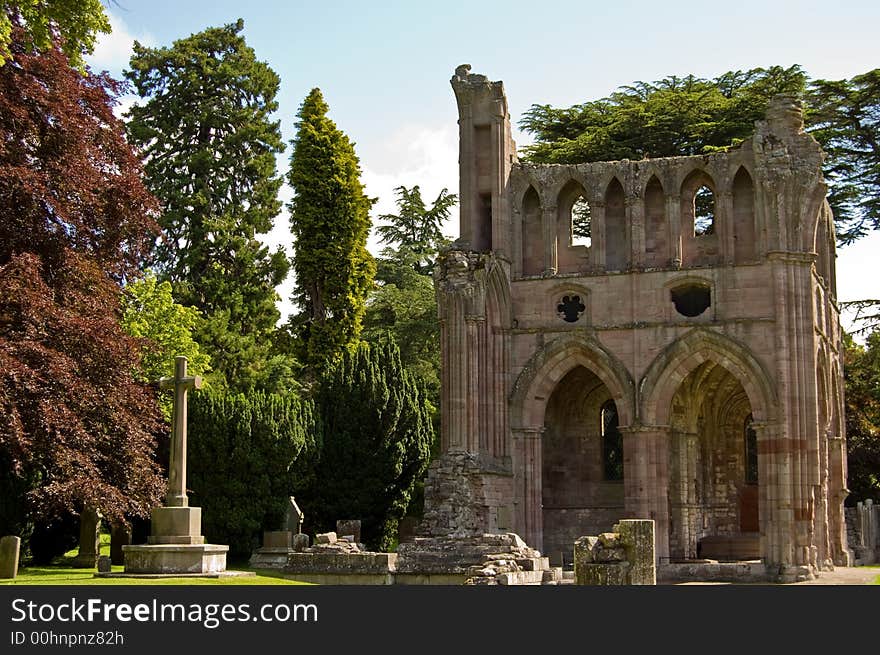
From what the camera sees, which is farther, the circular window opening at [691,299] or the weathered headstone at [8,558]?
the circular window opening at [691,299]

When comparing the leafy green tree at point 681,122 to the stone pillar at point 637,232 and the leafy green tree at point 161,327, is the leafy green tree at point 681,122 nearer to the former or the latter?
the stone pillar at point 637,232

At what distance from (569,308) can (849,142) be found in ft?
46.9

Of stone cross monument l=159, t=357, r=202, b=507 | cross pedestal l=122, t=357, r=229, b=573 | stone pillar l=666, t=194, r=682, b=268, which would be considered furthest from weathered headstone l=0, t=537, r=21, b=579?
stone pillar l=666, t=194, r=682, b=268

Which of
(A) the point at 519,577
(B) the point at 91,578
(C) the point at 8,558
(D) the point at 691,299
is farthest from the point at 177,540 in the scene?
(D) the point at 691,299

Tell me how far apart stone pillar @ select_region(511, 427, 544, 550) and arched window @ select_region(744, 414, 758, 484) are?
5.60m

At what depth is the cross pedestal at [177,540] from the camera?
21688 millimetres

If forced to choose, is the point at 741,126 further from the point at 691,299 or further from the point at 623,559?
the point at 623,559

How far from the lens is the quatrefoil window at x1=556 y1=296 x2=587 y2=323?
3403 centimetres

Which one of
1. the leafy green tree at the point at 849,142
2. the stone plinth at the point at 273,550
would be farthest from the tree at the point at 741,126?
→ the stone plinth at the point at 273,550

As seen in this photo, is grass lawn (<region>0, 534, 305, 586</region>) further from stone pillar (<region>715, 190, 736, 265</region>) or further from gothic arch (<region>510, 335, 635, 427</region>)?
stone pillar (<region>715, 190, 736, 265</region>)

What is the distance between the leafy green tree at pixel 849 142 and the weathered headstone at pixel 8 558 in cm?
2887

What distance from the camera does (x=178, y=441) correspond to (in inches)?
916
